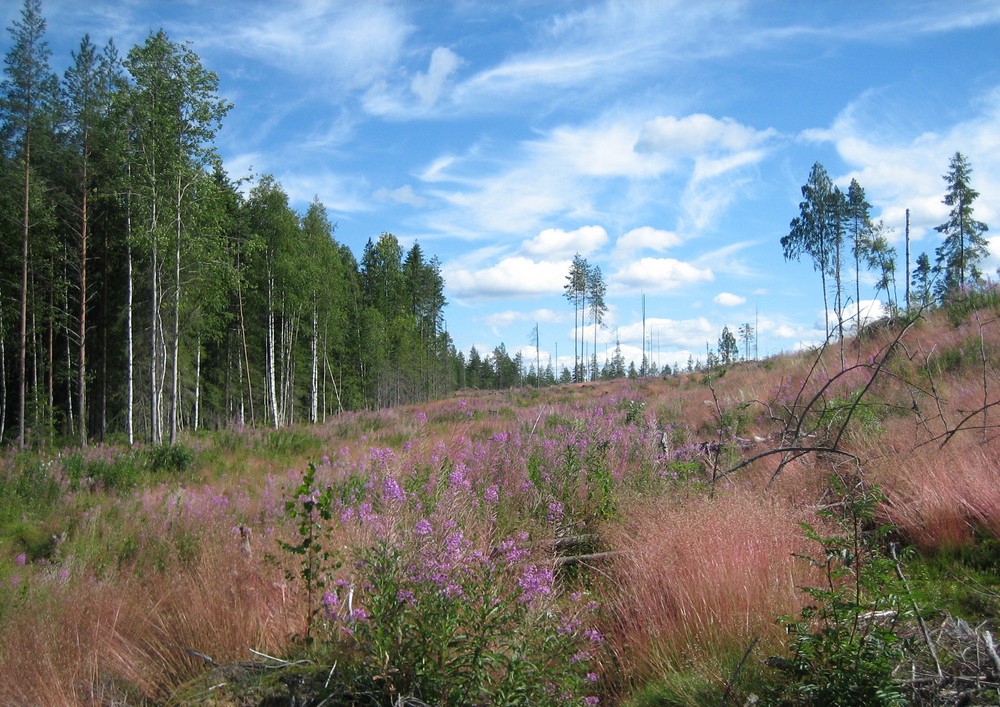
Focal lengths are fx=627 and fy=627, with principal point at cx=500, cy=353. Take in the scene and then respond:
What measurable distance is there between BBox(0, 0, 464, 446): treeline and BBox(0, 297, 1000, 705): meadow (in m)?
11.5

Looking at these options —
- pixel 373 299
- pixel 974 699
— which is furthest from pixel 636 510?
pixel 373 299

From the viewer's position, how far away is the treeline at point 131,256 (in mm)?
16594

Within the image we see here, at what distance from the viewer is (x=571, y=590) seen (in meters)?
4.03

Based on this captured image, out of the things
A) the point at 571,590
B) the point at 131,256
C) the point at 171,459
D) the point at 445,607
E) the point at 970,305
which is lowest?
→ the point at 571,590

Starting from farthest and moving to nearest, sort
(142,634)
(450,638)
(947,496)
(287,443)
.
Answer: (287,443) → (947,496) → (142,634) → (450,638)

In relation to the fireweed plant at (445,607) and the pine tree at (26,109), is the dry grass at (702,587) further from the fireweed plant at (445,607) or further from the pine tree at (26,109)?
the pine tree at (26,109)

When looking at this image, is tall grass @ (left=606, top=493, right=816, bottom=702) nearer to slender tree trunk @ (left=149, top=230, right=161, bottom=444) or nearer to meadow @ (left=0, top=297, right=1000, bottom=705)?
meadow @ (left=0, top=297, right=1000, bottom=705)

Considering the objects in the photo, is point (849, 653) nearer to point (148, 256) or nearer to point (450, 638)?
point (450, 638)

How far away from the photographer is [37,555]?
7.32 metres

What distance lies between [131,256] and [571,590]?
21.1 m

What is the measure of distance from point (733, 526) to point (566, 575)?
47.3 inches

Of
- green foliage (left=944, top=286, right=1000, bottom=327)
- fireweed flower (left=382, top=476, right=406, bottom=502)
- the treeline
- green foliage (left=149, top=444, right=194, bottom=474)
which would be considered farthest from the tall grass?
the treeline

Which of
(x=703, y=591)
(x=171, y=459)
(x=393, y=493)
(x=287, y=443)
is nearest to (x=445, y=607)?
(x=703, y=591)

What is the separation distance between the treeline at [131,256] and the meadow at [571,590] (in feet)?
37.6
